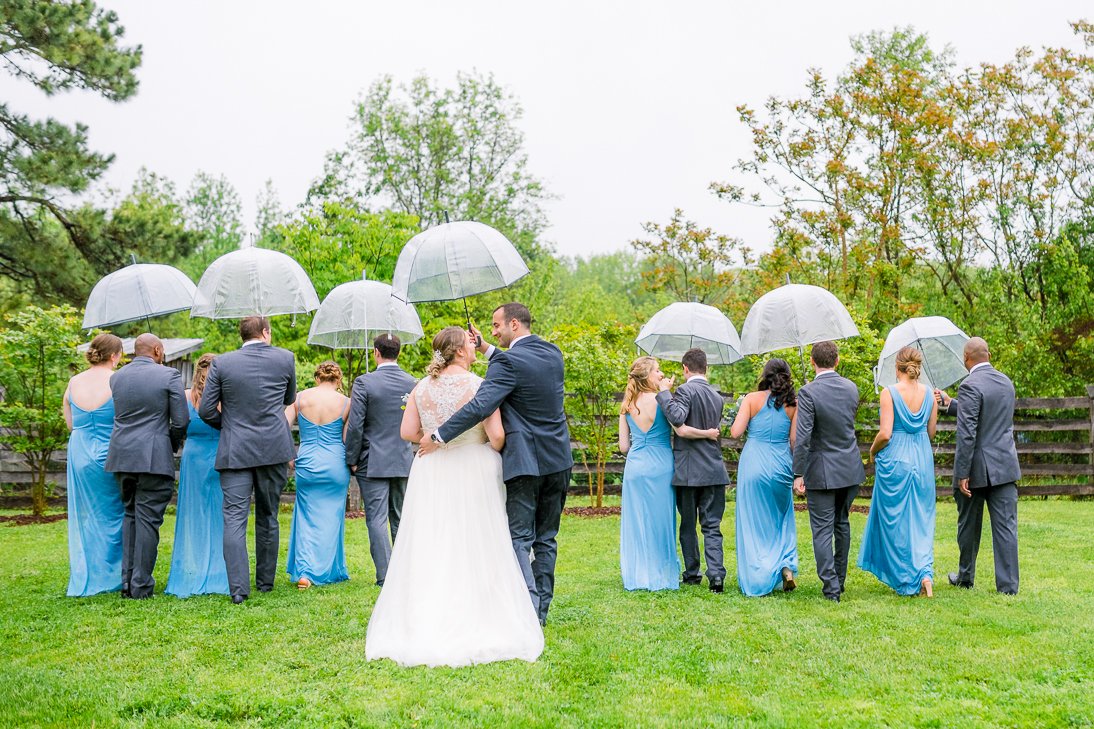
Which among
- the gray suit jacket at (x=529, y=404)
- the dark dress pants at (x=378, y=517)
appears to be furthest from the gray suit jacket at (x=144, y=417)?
the gray suit jacket at (x=529, y=404)

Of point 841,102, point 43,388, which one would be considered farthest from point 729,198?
point 43,388

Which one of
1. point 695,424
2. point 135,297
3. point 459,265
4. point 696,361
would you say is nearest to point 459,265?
point 459,265

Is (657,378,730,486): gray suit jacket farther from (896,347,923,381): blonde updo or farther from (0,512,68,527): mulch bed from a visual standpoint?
(0,512,68,527): mulch bed

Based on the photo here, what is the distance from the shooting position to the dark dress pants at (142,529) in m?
7.96

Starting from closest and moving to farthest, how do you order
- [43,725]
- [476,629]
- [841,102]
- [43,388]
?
[43,725] → [476,629] → [43,388] → [841,102]

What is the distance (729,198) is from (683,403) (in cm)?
1429

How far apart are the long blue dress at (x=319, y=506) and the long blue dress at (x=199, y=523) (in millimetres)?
694

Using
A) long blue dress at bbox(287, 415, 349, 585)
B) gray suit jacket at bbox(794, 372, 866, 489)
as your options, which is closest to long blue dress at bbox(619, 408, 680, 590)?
gray suit jacket at bbox(794, 372, 866, 489)

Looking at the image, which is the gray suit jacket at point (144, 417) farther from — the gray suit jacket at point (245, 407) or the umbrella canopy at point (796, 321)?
the umbrella canopy at point (796, 321)

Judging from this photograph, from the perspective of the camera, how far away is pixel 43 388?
14.1m

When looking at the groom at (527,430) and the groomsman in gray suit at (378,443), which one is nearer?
the groom at (527,430)

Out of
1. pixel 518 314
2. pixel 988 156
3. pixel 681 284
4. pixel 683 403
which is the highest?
pixel 988 156

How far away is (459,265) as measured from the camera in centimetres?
664

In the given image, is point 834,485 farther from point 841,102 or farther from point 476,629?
point 841,102
